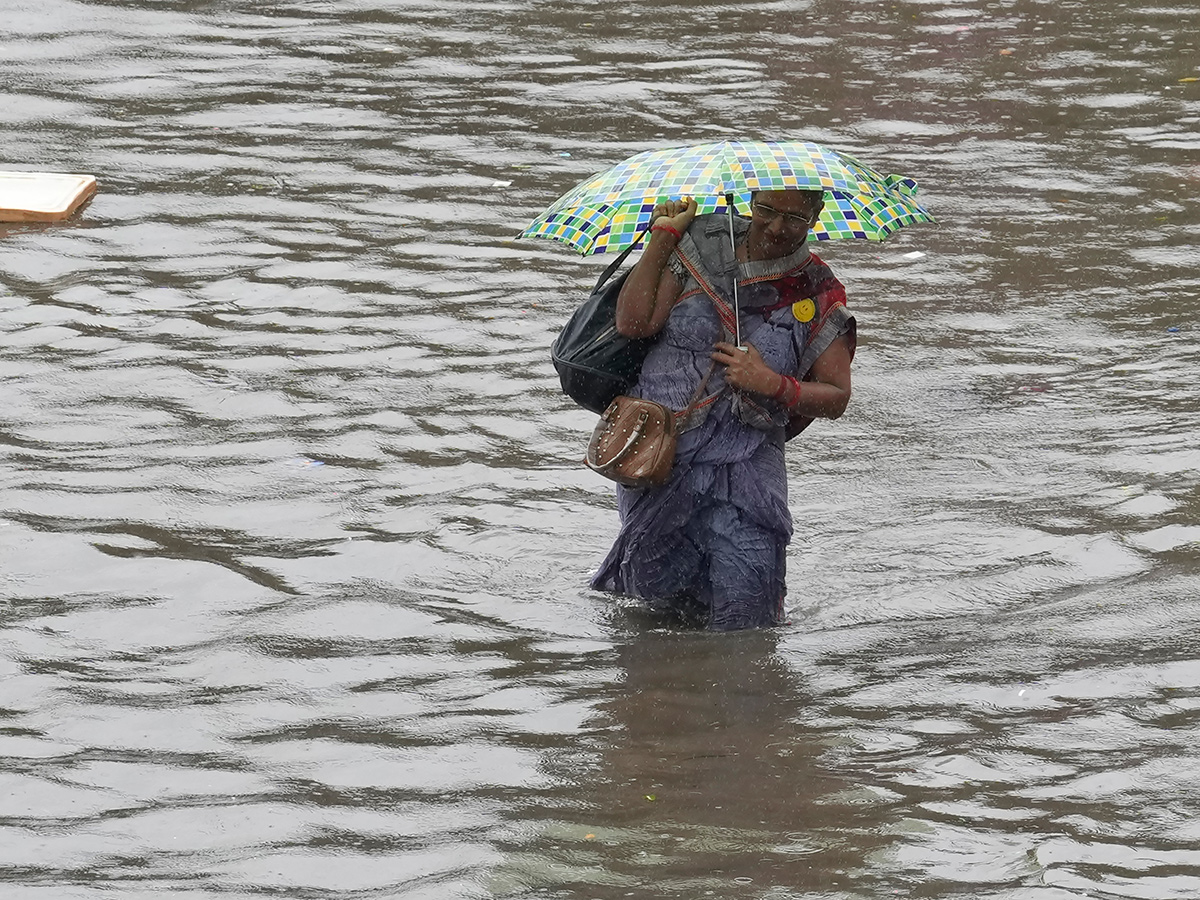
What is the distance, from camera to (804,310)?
18.5 feet

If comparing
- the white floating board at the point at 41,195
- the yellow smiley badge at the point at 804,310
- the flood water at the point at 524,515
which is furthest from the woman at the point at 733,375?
the white floating board at the point at 41,195

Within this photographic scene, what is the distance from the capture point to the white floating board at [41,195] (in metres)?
9.71

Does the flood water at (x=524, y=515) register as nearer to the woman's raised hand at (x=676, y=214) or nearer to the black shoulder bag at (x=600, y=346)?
the black shoulder bag at (x=600, y=346)

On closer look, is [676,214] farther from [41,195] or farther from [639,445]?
[41,195]

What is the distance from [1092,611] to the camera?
602 centimetres

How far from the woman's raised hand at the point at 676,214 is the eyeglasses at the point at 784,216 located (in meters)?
0.20

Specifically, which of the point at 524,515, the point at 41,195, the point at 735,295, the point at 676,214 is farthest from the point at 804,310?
the point at 41,195

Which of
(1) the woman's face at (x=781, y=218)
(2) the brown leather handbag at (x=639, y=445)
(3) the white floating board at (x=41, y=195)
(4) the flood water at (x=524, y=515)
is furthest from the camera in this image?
(3) the white floating board at (x=41, y=195)

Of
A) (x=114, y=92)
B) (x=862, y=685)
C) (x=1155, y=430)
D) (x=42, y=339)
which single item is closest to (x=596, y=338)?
(x=862, y=685)

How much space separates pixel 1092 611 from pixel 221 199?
586 cm

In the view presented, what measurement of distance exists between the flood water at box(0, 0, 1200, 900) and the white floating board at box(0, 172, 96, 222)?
17cm

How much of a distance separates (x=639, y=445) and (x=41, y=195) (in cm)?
549

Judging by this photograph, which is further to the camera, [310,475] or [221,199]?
[221,199]

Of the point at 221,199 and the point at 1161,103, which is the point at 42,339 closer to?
the point at 221,199
